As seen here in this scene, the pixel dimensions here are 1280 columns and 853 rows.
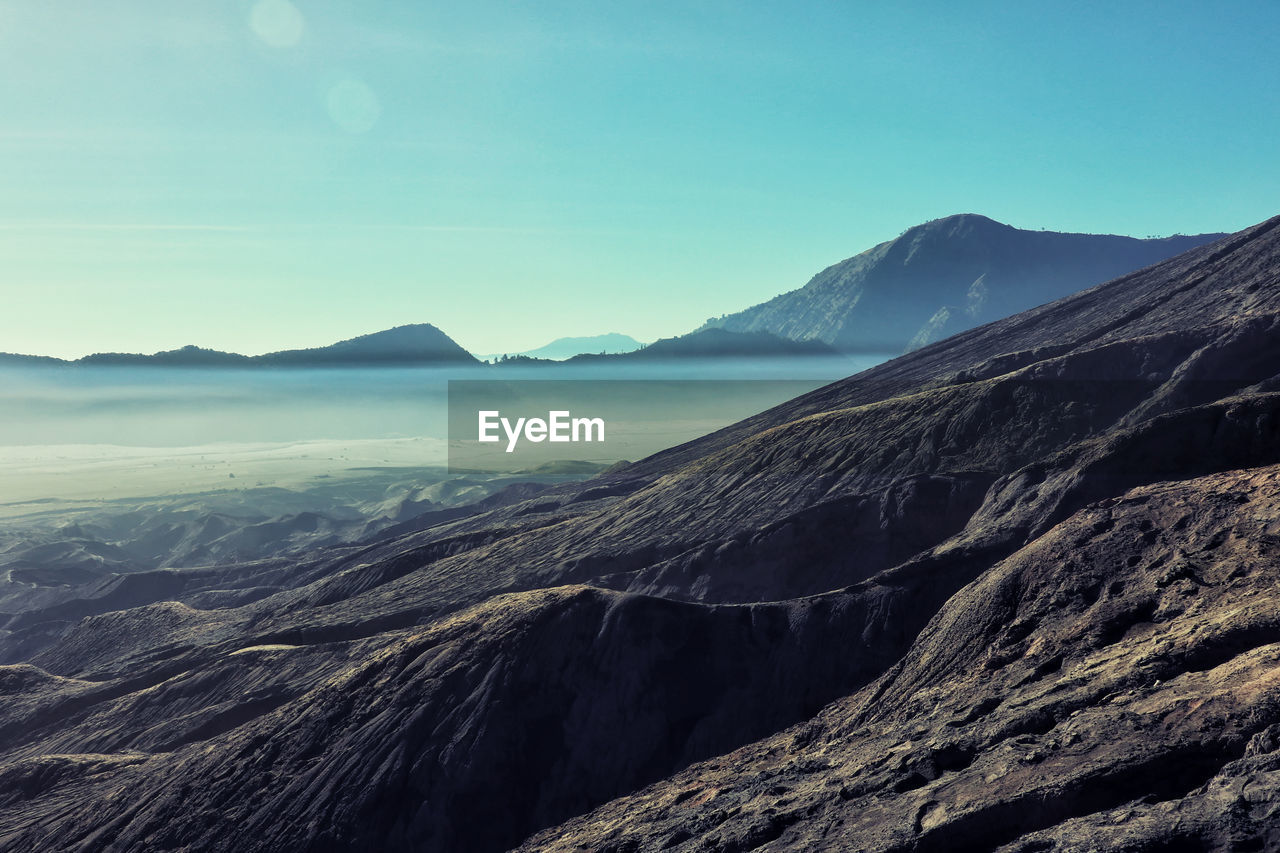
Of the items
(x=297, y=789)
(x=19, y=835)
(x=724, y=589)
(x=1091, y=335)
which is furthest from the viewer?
(x=1091, y=335)

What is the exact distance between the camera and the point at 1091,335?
90.3m

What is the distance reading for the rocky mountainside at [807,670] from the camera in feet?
65.3

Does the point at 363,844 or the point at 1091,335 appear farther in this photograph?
the point at 1091,335

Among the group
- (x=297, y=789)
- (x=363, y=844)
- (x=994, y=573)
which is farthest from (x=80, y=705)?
(x=994, y=573)

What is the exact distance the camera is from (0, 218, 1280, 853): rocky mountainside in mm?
19906

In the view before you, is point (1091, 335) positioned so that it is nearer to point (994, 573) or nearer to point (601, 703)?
point (994, 573)

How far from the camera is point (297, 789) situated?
36.6 metres

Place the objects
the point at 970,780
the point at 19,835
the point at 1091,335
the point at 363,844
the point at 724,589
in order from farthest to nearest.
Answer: the point at 1091,335
the point at 724,589
the point at 19,835
the point at 363,844
the point at 970,780

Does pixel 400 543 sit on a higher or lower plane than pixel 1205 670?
lower

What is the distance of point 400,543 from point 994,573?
87.6 meters

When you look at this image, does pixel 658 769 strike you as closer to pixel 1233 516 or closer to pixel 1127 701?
pixel 1127 701

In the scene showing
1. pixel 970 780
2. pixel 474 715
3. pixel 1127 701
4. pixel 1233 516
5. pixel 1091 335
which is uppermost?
pixel 1091 335

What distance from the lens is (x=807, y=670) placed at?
36.3 metres

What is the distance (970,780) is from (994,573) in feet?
51.1
